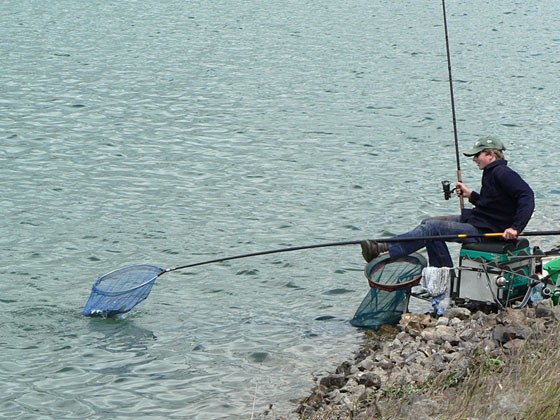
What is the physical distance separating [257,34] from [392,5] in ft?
37.2

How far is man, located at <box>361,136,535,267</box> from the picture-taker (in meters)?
10.3

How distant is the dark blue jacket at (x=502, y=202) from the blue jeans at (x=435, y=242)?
154 mm

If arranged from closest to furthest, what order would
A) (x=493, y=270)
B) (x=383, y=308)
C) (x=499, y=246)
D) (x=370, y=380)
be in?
1. (x=370, y=380)
2. (x=493, y=270)
3. (x=499, y=246)
4. (x=383, y=308)

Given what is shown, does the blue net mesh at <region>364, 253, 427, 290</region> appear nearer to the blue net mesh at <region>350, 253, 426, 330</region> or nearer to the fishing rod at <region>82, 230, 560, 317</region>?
the blue net mesh at <region>350, 253, 426, 330</region>

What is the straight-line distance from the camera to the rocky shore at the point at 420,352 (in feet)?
29.2

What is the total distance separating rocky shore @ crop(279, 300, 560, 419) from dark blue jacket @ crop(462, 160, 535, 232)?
91 centimetres

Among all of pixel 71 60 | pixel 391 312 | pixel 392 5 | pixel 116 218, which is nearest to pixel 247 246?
pixel 116 218

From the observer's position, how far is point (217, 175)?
61.3 feet

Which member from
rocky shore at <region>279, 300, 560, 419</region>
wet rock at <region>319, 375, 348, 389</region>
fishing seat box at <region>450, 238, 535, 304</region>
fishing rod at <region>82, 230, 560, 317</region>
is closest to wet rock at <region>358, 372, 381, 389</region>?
rocky shore at <region>279, 300, 560, 419</region>

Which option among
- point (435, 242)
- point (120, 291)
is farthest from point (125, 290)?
point (435, 242)

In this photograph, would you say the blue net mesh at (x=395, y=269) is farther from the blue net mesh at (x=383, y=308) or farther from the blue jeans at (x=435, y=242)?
the blue net mesh at (x=383, y=308)

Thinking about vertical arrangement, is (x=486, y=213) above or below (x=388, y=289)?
above

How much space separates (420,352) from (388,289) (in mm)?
1147

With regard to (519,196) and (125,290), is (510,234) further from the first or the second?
(125,290)
